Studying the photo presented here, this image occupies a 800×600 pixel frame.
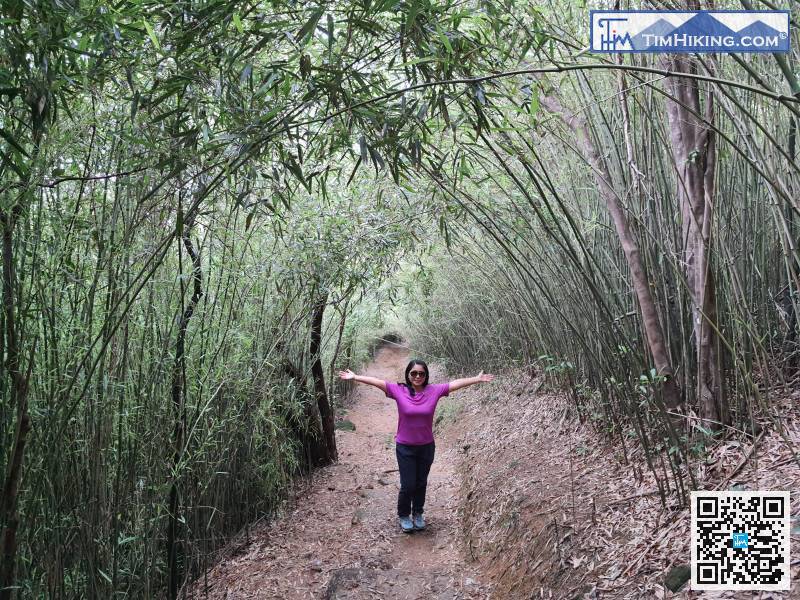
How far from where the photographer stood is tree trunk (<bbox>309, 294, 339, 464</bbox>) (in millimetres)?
4414

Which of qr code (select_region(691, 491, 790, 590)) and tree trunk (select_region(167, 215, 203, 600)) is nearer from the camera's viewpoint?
qr code (select_region(691, 491, 790, 590))

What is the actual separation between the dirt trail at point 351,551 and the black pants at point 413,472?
18 cm

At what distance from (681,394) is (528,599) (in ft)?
3.63

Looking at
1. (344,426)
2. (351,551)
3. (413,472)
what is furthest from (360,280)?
(344,426)

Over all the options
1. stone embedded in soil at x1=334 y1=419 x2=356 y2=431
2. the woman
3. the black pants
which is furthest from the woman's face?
stone embedded in soil at x1=334 y1=419 x2=356 y2=431

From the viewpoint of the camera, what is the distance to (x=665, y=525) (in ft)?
6.40

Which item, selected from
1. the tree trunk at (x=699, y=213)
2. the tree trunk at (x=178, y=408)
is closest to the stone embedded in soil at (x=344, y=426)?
the tree trunk at (x=178, y=408)

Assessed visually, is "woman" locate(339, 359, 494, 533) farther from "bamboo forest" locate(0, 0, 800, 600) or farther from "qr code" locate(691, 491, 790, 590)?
"qr code" locate(691, 491, 790, 590)

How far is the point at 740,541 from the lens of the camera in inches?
63.4

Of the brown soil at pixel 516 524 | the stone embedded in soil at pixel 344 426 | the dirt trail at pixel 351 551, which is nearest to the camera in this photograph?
the brown soil at pixel 516 524

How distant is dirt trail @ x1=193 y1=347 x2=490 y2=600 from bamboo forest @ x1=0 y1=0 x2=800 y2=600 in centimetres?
3

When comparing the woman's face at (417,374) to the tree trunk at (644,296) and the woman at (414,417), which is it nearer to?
the woman at (414,417)

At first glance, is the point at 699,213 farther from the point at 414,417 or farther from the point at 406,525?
the point at 406,525

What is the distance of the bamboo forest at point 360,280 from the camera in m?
1.52
